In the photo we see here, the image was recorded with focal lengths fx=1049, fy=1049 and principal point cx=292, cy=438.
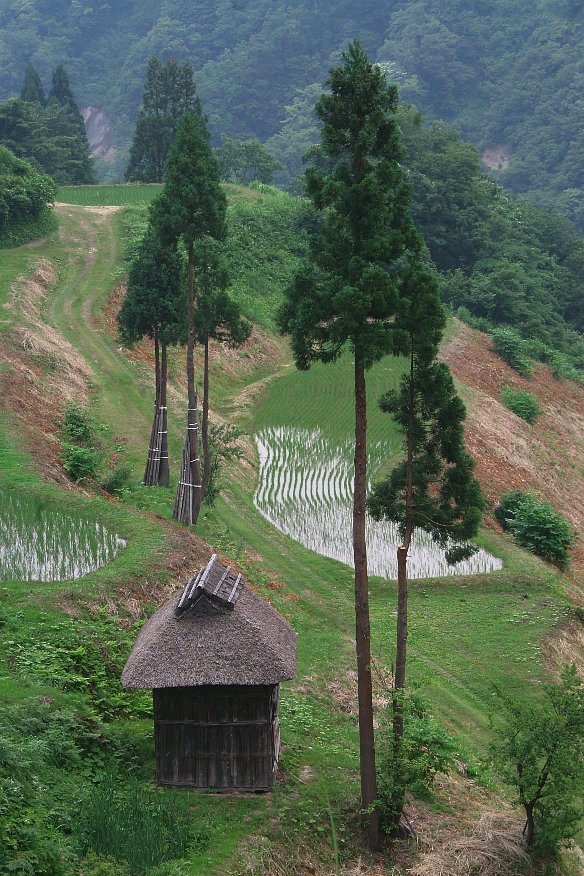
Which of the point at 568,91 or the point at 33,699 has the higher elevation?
the point at 568,91

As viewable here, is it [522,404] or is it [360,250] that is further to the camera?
[522,404]

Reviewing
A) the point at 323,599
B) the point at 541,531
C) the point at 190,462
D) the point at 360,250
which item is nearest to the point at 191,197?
the point at 190,462

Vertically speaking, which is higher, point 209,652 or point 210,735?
point 209,652

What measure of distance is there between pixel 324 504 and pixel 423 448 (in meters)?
12.9

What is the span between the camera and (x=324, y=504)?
29922mm

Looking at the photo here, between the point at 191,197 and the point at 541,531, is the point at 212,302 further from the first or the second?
the point at 541,531

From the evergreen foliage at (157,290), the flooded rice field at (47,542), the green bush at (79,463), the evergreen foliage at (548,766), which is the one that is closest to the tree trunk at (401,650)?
the evergreen foliage at (548,766)

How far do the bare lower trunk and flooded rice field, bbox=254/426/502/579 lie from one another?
3901 millimetres

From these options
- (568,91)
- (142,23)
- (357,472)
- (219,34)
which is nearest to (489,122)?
(568,91)

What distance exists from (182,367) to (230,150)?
37972 millimetres

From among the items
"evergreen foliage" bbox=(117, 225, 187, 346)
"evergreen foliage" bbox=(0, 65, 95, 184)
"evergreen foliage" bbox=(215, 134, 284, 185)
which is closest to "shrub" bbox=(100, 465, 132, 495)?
"evergreen foliage" bbox=(117, 225, 187, 346)

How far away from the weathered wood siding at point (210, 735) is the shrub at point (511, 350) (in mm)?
37203

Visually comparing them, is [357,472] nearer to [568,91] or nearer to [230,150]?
[230,150]

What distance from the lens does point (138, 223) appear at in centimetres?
5278
